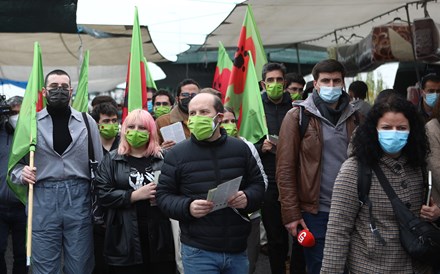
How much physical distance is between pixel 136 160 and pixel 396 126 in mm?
1950

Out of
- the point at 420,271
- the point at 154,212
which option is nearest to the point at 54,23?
the point at 154,212

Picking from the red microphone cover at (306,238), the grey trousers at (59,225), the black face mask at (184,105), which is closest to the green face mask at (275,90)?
the black face mask at (184,105)

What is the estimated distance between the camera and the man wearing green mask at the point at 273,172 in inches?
211

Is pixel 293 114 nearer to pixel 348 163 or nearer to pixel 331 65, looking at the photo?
pixel 331 65

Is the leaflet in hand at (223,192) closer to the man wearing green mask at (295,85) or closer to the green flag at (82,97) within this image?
the green flag at (82,97)

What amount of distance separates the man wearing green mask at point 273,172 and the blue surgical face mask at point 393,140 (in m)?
1.92

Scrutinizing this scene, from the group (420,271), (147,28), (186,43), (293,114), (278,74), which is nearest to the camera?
(420,271)

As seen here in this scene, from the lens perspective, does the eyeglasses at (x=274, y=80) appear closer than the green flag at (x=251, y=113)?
No

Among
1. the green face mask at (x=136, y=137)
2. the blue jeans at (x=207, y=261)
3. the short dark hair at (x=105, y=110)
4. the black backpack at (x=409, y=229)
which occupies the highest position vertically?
the short dark hair at (x=105, y=110)

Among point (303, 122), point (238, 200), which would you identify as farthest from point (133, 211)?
point (303, 122)

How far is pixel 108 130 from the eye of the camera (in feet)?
18.1

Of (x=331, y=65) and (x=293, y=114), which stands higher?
(x=331, y=65)

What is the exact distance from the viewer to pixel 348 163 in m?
3.38

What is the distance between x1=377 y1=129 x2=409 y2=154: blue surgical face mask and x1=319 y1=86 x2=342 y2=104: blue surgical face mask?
95 centimetres
